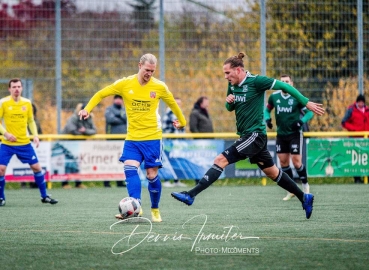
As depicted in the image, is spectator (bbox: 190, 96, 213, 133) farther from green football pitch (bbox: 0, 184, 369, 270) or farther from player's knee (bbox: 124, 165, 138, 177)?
player's knee (bbox: 124, 165, 138, 177)

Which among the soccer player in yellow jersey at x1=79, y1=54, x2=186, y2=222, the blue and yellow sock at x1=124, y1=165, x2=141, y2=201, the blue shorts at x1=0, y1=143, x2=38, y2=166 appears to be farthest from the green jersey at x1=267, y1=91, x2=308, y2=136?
the blue and yellow sock at x1=124, y1=165, x2=141, y2=201

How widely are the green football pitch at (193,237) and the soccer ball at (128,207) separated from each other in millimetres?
132

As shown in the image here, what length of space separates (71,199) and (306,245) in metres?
8.75

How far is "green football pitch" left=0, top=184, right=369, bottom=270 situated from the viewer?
22.8ft

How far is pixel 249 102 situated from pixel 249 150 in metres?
0.60

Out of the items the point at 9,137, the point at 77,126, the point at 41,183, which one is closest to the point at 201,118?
the point at 77,126

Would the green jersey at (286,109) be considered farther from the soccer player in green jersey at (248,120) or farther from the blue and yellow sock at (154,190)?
the blue and yellow sock at (154,190)

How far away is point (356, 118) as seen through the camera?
20.7m

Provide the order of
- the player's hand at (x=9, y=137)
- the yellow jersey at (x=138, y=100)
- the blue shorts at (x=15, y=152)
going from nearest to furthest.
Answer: the yellow jersey at (x=138, y=100) < the player's hand at (x=9, y=137) < the blue shorts at (x=15, y=152)

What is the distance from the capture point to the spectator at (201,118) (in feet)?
65.2

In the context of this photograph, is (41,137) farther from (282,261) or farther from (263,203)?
(282,261)

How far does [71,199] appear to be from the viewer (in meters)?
16.0

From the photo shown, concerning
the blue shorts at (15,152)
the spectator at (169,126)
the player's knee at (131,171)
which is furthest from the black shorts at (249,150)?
the spectator at (169,126)

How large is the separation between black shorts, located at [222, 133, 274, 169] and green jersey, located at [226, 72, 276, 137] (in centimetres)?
9
